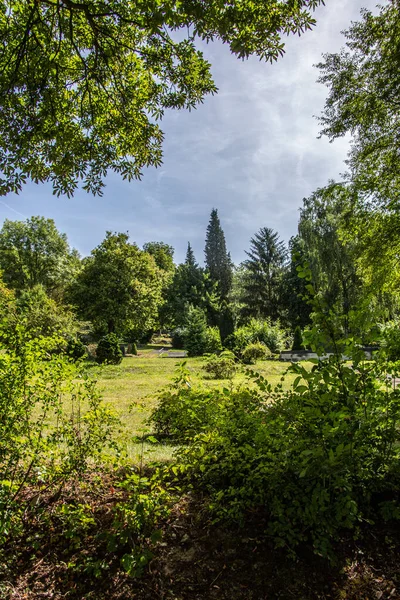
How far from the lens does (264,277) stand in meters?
35.7

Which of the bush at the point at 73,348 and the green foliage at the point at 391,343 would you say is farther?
the bush at the point at 73,348

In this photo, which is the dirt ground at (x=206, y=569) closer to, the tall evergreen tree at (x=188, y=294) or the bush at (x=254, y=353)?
the bush at (x=254, y=353)

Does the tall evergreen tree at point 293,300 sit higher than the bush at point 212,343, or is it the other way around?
the tall evergreen tree at point 293,300

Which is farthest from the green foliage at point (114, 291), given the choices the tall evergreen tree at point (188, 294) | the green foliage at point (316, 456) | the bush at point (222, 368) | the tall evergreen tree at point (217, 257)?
the tall evergreen tree at point (217, 257)

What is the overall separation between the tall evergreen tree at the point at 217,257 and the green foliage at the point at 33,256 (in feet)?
60.1

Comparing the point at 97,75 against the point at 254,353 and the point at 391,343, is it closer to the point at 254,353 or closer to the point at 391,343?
the point at 391,343

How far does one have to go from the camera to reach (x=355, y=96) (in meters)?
7.09

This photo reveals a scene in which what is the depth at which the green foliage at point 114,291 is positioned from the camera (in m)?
19.1

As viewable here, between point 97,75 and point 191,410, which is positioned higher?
point 97,75

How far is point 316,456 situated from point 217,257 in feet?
139

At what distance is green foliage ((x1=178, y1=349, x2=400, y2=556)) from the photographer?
1.95 metres

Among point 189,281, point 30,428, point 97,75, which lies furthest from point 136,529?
point 189,281

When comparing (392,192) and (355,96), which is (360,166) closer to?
(392,192)

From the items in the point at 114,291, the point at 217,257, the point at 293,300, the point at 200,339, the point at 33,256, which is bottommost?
the point at 200,339
